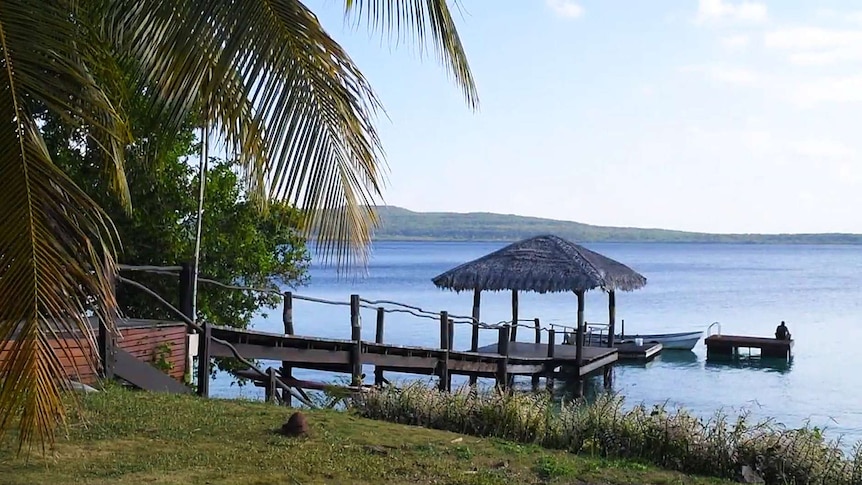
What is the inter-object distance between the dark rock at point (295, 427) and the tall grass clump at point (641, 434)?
6.29 ft

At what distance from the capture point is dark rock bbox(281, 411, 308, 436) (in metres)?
8.16

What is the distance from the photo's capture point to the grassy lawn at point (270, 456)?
6.82 m

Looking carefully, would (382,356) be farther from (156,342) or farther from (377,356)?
(156,342)

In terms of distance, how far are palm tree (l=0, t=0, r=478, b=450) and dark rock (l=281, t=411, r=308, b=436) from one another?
2.53 meters

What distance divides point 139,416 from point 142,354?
11.2 ft

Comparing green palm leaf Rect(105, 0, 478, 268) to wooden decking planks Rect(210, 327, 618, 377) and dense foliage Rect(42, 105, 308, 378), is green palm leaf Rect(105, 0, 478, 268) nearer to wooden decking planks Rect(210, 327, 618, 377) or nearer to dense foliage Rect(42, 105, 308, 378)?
wooden decking planks Rect(210, 327, 618, 377)

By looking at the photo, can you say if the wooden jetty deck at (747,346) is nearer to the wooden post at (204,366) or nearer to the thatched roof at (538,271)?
the thatched roof at (538,271)

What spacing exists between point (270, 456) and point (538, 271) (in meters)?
19.5

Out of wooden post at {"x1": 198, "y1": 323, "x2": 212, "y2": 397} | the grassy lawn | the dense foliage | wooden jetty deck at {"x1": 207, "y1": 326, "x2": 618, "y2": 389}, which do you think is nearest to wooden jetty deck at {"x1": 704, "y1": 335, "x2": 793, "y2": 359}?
wooden jetty deck at {"x1": 207, "y1": 326, "x2": 618, "y2": 389}

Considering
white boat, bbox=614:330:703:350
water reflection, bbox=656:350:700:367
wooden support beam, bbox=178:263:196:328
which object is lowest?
water reflection, bbox=656:350:700:367

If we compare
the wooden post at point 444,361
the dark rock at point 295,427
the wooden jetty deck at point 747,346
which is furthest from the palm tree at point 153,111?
the wooden jetty deck at point 747,346

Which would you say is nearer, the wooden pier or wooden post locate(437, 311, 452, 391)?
the wooden pier

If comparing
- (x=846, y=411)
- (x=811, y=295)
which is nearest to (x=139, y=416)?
(x=846, y=411)

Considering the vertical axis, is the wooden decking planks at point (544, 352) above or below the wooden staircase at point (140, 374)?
below
